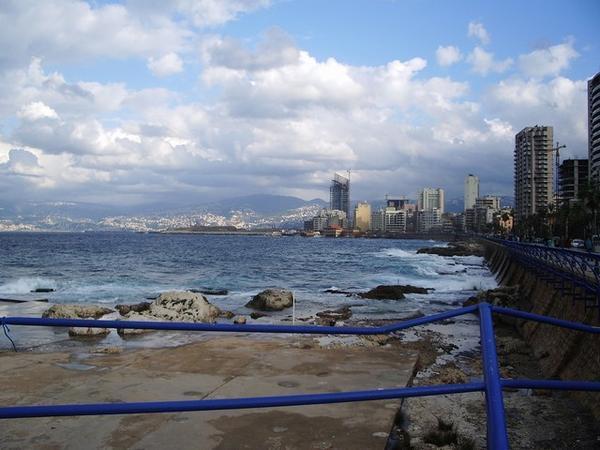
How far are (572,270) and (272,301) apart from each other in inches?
451

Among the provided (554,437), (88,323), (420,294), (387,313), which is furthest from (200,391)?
(420,294)

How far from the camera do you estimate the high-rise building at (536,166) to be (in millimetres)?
141875

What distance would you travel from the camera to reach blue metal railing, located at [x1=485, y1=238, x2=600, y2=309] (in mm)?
11852

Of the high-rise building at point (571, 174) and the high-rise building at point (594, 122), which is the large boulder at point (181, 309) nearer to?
the high-rise building at point (594, 122)

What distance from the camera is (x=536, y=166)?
477 ft

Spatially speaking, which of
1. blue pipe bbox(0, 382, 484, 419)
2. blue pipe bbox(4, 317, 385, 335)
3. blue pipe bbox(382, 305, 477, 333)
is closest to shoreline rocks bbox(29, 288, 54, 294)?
blue pipe bbox(4, 317, 385, 335)

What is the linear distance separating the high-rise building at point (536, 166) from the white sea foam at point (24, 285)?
127m

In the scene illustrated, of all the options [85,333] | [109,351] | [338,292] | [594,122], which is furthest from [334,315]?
[594,122]

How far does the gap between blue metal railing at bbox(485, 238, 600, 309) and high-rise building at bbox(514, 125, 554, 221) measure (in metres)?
126

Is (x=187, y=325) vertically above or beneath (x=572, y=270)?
above

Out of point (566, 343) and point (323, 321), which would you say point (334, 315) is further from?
point (566, 343)

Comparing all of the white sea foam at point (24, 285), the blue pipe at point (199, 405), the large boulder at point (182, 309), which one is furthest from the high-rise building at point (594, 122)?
the blue pipe at point (199, 405)

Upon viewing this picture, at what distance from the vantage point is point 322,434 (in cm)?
514

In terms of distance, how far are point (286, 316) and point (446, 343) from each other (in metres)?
7.69
